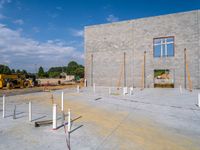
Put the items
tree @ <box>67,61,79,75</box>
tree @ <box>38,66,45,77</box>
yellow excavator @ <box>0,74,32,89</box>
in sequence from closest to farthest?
yellow excavator @ <box>0,74,32,89</box> < tree @ <box>38,66,45,77</box> < tree @ <box>67,61,79,75</box>

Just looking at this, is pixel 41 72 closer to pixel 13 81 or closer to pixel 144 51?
pixel 13 81

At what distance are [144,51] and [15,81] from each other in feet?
66.5

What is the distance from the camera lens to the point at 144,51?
22.4 metres

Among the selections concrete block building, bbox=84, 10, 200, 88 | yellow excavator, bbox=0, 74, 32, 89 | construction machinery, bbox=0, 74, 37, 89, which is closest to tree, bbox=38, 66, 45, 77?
construction machinery, bbox=0, 74, 37, 89

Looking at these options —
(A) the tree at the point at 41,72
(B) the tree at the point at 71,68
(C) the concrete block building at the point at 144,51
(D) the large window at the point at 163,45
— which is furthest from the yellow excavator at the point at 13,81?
(B) the tree at the point at 71,68

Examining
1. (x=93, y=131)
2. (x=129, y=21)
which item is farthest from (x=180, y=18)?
(x=93, y=131)

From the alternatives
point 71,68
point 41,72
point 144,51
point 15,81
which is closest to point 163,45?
point 144,51

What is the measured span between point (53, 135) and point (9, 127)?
1.88 m

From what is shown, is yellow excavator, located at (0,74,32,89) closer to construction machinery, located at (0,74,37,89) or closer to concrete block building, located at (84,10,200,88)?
construction machinery, located at (0,74,37,89)

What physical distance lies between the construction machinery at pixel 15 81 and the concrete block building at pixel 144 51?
1074 cm

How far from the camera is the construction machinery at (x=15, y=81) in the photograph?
78.9 ft

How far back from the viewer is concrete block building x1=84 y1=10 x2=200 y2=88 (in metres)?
20.2

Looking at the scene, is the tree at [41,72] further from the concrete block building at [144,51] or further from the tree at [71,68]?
the concrete block building at [144,51]

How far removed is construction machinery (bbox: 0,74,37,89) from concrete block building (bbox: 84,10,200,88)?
35.3 ft
